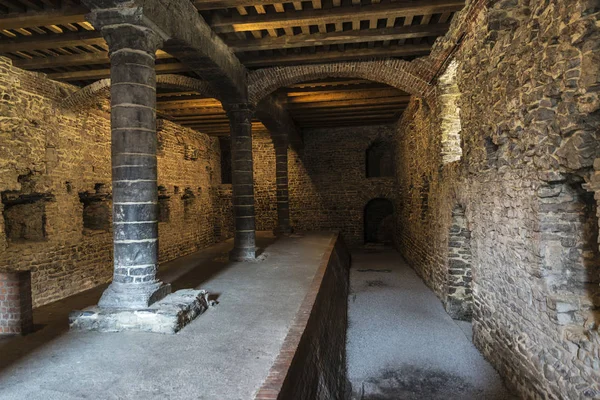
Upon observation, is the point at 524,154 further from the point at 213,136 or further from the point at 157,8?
the point at 213,136

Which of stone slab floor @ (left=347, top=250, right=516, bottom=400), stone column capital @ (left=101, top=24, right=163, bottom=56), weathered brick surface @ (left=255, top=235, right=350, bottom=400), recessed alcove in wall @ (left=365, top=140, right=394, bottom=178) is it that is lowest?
stone slab floor @ (left=347, top=250, right=516, bottom=400)

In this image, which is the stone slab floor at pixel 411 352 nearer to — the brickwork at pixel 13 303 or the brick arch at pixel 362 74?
the brickwork at pixel 13 303

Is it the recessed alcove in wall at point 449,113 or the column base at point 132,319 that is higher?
the recessed alcove in wall at point 449,113

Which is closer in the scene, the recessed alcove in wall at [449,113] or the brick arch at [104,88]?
the recessed alcove in wall at [449,113]

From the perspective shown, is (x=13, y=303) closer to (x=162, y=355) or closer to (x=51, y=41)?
(x=162, y=355)

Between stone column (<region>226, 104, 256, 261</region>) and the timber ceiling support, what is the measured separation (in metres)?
0.35

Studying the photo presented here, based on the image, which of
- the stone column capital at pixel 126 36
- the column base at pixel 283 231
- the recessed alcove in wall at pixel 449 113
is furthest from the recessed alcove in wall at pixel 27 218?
the recessed alcove in wall at pixel 449 113

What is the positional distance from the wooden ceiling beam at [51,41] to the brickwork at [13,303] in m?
3.77

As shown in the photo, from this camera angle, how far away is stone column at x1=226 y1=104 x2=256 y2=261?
856 cm

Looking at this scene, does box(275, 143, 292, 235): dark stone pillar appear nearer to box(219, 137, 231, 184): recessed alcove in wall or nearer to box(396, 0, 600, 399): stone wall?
box(219, 137, 231, 184): recessed alcove in wall

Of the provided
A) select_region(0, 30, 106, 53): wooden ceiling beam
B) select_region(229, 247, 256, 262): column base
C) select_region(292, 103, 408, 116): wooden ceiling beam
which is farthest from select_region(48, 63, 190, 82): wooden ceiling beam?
select_region(292, 103, 408, 116): wooden ceiling beam

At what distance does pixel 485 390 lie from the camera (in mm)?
4949

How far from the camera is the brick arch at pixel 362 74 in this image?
8.16 m

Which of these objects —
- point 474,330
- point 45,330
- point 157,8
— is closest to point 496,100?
point 474,330
